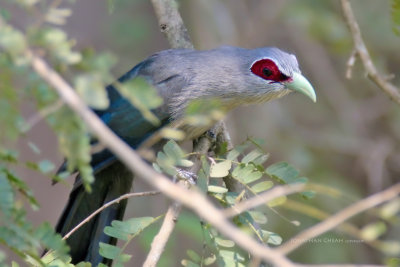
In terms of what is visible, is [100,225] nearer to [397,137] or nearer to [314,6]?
[314,6]

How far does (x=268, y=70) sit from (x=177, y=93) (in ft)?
1.98

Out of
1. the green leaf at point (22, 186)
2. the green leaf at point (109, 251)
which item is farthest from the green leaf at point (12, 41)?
the green leaf at point (109, 251)

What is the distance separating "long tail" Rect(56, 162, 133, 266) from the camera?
4.09 metres

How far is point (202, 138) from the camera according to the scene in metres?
4.12

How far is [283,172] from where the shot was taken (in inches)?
125

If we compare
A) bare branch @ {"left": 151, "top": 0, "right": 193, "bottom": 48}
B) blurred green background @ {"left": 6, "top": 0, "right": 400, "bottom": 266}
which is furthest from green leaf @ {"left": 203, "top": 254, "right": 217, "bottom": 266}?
blurred green background @ {"left": 6, "top": 0, "right": 400, "bottom": 266}

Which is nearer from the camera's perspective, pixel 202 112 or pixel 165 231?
pixel 202 112

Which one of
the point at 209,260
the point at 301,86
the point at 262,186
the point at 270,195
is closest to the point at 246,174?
the point at 262,186

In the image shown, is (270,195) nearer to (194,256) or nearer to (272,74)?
(194,256)

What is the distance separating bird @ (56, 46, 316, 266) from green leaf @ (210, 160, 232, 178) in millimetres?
790

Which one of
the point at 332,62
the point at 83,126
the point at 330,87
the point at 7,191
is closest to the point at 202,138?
the point at 7,191

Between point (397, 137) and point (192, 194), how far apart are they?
5863 millimetres

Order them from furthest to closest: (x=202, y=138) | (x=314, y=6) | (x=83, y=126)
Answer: (x=314, y=6)
(x=202, y=138)
(x=83, y=126)

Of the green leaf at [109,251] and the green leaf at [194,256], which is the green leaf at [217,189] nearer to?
the green leaf at [194,256]
